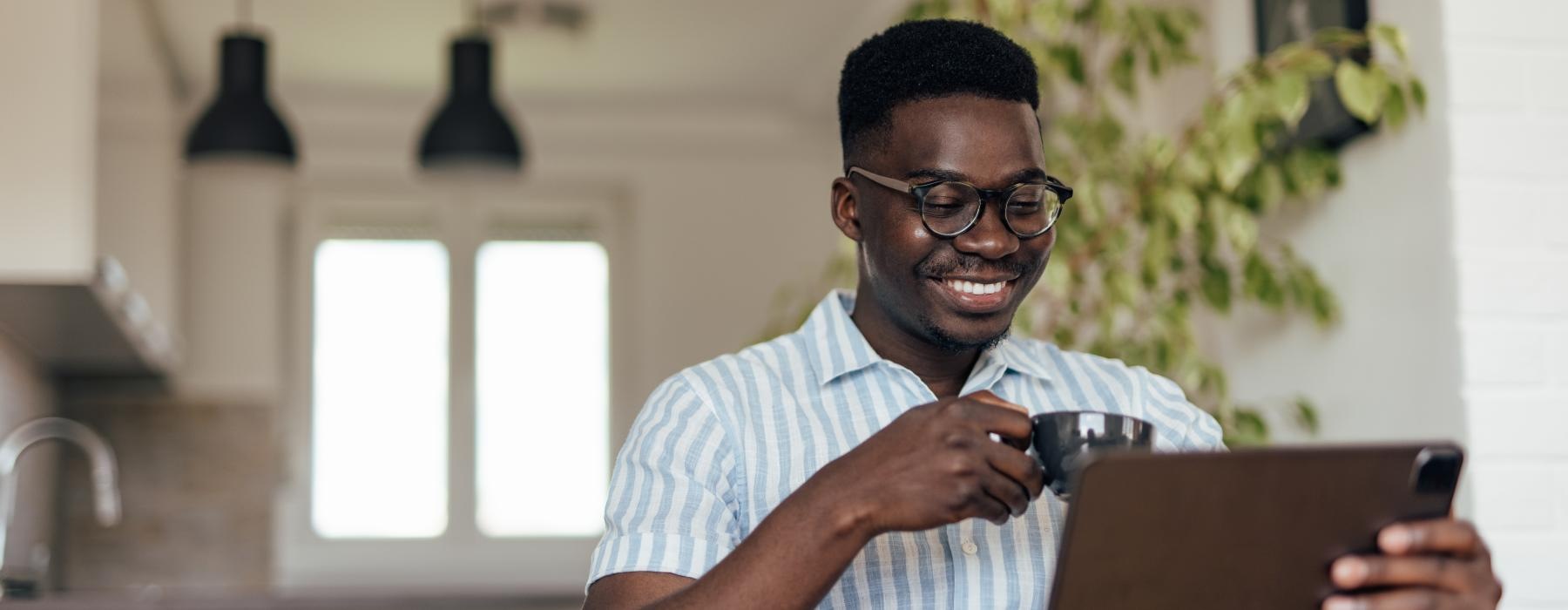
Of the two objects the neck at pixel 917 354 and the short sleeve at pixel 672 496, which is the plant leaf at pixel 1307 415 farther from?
the short sleeve at pixel 672 496

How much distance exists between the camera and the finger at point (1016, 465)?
1.00 meters

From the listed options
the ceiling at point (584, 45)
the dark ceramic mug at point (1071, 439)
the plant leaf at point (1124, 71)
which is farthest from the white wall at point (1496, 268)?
the ceiling at point (584, 45)

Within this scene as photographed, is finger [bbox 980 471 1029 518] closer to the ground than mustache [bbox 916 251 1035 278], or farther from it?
closer to the ground

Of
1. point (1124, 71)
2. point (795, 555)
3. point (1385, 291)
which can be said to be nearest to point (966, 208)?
point (795, 555)

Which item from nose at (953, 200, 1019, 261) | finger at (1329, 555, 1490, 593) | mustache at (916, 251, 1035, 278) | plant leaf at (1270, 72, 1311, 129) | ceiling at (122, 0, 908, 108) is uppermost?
ceiling at (122, 0, 908, 108)

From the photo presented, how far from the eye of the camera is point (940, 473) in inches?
39.6

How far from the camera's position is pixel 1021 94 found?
1310 millimetres

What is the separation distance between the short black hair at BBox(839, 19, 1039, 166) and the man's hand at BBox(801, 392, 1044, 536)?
0.35 metres

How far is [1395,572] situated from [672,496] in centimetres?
49

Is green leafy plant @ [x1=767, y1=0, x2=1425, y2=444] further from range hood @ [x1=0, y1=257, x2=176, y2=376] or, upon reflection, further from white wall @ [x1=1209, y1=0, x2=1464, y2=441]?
range hood @ [x1=0, y1=257, x2=176, y2=376]

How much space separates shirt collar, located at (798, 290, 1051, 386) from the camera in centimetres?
133

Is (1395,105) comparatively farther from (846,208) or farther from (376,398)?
(376,398)

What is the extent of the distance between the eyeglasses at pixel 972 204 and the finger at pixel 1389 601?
36 cm

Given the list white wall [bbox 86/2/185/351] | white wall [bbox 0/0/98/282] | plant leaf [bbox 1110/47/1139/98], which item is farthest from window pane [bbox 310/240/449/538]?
plant leaf [bbox 1110/47/1139/98]
